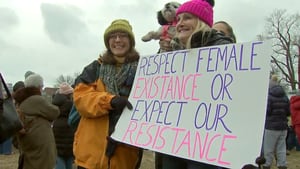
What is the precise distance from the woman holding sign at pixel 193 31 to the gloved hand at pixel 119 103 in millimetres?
483

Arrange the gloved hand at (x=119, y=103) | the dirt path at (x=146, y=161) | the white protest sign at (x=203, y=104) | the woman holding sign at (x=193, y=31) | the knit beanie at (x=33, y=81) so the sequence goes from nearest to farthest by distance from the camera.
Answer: the white protest sign at (x=203, y=104)
the woman holding sign at (x=193, y=31)
the gloved hand at (x=119, y=103)
the knit beanie at (x=33, y=81)
the dirt path at (x=146, y=161)

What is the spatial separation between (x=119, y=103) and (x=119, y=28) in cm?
59

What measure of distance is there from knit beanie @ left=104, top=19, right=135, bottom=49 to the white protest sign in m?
0.28

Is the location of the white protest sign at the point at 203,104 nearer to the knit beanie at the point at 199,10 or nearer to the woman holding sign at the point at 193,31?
the woman holding sign at the point at 193,31

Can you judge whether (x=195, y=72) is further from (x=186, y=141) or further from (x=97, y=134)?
(x=97, y=134)

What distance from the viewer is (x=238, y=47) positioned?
233 cm

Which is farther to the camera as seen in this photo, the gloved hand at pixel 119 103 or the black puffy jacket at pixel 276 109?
the black puffy jacket at pixel 276 109

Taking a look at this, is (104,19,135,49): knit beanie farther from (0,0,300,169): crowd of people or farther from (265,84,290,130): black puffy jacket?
(265,84,290,130): black puffy jacket

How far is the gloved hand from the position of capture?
2871mm

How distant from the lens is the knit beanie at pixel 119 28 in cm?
313

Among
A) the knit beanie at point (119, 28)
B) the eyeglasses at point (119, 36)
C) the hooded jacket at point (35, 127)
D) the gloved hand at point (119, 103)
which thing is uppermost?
the knit beanie at point (119, 28)

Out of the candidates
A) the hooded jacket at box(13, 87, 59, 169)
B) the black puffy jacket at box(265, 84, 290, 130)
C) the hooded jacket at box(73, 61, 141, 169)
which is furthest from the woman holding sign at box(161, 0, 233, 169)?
the black puffy jacket at box(265, 84, 290, 130)

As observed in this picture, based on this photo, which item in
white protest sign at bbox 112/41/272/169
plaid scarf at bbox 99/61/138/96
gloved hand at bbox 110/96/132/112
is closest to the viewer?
white protest sign at bbox 112/41/272/169

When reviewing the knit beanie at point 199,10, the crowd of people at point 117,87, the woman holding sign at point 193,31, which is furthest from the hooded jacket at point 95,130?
the knit beanie at point 199,10
